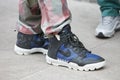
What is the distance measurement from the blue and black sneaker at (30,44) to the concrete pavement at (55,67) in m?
0.03

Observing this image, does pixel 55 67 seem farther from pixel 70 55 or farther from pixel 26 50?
pixel 26 50

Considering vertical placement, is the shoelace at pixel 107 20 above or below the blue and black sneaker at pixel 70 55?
below

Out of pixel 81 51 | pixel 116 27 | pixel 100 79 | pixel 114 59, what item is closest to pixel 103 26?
pixel 116 27

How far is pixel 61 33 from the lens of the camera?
1297 millimetres

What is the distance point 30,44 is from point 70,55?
25cm

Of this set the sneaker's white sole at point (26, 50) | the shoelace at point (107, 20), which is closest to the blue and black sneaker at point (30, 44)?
the sneaker's white sole at point (26, 50)

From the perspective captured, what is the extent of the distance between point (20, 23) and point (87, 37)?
17.2 inches

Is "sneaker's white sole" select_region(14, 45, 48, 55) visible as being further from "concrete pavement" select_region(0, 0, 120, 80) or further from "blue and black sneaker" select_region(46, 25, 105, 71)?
"blue and black sneaker" select_region(46, 25, 105, 71)

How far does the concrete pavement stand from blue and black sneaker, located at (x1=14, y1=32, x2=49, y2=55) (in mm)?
28

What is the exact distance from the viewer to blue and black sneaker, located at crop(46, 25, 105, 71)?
1250 millimetres

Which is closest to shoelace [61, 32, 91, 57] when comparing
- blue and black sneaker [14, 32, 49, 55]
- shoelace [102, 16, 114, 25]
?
blue and black sneaker [14, 32, 49, 55]

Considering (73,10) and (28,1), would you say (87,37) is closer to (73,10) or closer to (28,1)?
(28,1)

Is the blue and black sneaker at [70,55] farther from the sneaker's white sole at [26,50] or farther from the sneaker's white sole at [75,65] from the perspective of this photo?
the sneaker's white sole at [26,50]

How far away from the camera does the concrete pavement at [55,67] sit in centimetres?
122
